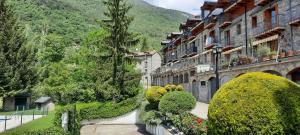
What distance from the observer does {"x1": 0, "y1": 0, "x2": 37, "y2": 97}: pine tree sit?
35.5 m

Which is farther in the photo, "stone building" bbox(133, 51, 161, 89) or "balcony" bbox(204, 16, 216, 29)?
"stone building" bbox(133, 51, 161, 89)

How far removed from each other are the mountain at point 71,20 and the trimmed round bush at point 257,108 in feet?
143

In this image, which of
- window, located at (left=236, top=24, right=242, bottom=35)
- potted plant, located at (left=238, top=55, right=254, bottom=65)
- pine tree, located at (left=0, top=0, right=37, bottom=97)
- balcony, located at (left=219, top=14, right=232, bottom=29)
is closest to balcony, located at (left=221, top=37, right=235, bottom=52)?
window, located at (left=236, top=24, right=242, bottom=35)

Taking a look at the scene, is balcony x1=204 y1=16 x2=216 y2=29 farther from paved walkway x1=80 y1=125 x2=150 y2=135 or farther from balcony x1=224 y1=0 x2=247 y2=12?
paved walkway x1=80 y1=125 x2=150 y2=135

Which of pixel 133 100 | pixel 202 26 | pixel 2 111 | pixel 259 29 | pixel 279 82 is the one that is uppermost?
pixel 202 26

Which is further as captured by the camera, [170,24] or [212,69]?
[170,24]

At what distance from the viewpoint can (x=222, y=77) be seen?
931 inches

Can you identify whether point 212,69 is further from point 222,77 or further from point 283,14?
point 283,14

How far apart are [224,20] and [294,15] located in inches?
379

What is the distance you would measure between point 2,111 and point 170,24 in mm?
112511

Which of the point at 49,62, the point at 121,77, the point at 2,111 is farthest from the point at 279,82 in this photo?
the point at 49,62

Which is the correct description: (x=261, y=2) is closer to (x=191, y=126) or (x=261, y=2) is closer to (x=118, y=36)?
(x=191, y=126)

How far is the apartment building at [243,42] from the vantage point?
695 inches

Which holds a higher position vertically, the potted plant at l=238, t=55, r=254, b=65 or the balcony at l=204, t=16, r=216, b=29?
the balcony at l=204, t=16, r=216, b=29
